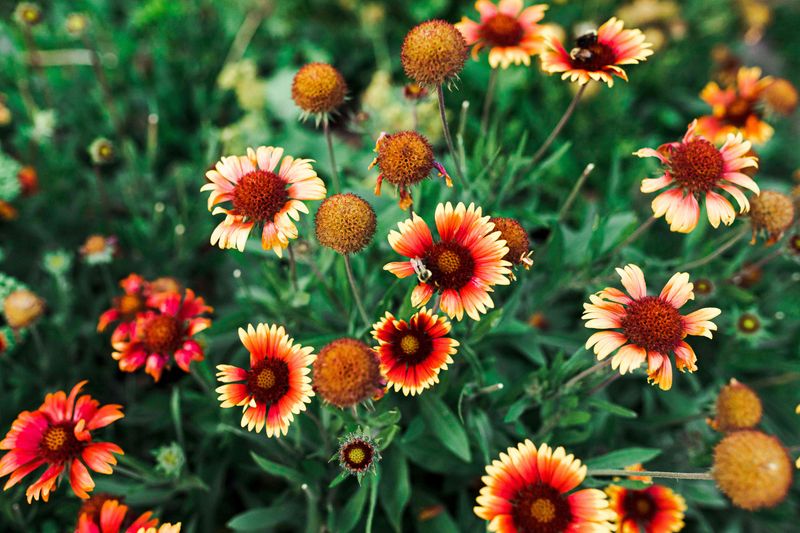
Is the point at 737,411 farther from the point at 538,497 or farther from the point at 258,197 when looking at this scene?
the point at 258,197


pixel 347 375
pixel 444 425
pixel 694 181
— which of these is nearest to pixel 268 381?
pixel 347 375

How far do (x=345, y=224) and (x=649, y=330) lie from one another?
0.65m

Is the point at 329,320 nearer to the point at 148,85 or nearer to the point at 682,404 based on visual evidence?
the point at 682,404

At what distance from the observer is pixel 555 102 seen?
2.46 metres

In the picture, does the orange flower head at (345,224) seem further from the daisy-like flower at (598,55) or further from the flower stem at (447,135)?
the daisy-like flower at (598,55)

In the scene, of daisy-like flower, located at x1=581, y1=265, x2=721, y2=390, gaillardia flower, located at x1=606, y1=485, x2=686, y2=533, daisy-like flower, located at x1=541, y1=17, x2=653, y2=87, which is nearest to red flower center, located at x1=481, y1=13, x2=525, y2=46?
daisy-like flower, located at x1=541, y1=17, x2=653, y2=87

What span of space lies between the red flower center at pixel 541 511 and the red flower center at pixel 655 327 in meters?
0.35

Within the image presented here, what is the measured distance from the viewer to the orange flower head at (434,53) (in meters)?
1.21

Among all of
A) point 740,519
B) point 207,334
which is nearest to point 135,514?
point 207,334

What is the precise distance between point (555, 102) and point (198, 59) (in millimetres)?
1750

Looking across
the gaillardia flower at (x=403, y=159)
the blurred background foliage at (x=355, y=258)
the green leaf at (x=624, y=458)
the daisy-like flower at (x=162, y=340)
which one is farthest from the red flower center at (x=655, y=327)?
the daisy-like flower at (x=162, y=340)

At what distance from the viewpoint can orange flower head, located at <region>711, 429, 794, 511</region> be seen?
3.51ft

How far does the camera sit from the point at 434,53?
1.20m

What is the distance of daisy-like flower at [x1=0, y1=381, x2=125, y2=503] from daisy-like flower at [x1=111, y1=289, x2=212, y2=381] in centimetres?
13
